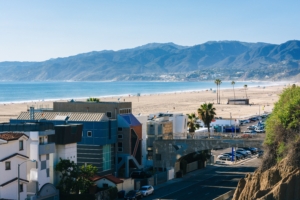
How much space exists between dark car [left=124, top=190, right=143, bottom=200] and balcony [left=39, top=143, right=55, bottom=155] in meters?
7.10

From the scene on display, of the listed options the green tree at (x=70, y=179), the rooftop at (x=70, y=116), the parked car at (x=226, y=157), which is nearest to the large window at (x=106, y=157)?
the rooftop at (x=70, y=116)

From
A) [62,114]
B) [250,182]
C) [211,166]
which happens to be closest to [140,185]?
[62,114]

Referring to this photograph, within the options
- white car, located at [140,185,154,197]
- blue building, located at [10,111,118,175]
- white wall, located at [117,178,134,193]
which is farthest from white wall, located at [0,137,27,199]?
blue building, located at [10,111,118,175]

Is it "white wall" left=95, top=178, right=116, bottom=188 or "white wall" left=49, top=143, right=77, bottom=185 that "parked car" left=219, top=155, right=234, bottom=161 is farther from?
"white wall" left=49, top=143, right=77, bottom=185

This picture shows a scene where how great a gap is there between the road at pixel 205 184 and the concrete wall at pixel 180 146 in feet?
7.76

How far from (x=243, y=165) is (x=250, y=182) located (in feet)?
124

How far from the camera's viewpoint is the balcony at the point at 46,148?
44250 millimetres

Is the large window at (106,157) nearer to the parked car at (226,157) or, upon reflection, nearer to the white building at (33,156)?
the white building at (33,156)

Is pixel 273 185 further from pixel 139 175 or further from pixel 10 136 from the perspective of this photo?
pixel 139 175

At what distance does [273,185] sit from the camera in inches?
1202

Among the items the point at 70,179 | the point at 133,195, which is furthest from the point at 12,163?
the point at 133,195

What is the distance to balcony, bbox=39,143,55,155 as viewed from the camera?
145ft

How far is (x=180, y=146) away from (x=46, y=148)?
19047mm

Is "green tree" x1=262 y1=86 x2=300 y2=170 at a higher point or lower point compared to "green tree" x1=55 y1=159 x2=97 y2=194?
higher
